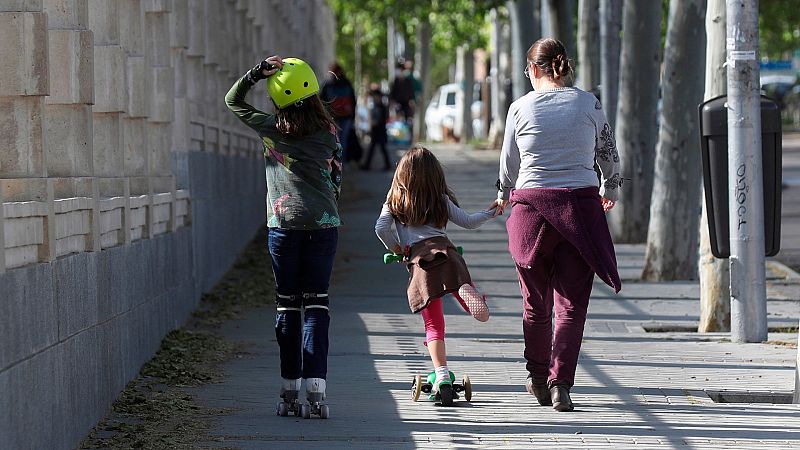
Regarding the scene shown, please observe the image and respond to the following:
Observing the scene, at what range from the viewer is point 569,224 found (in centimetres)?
828

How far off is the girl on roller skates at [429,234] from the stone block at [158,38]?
3.59m

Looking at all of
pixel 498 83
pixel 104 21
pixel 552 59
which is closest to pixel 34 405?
pixel 552 59

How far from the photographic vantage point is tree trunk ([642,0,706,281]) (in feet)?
48.4

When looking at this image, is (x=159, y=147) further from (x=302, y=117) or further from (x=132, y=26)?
(x=302, y=117)

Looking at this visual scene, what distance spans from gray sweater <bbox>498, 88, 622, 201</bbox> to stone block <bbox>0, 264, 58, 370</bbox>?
8.30 ft

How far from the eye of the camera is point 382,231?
8523mm

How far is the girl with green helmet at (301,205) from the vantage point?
8117mm

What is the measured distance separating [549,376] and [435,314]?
650mm

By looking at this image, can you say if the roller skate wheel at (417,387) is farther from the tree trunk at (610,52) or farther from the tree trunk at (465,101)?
the tree trunk at (465,101)

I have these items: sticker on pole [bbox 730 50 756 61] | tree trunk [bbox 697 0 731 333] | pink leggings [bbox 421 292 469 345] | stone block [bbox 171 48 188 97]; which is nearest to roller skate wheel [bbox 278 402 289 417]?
pink leggings [bbox 421 292 469 345]

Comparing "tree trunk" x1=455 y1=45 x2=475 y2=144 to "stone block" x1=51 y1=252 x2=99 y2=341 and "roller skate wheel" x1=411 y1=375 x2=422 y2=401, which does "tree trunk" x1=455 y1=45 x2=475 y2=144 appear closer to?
"roller skate wheel" x1=411 y1=375 x2=422 y2=401

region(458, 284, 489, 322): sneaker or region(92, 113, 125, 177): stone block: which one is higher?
region(92, 113, 125, 177): stone block

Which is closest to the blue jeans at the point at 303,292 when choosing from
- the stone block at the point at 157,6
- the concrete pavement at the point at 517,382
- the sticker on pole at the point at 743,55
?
the concrete pavement at the point at 517,382

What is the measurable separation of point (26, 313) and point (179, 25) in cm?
682
